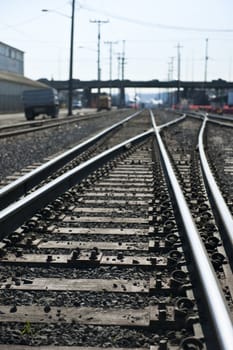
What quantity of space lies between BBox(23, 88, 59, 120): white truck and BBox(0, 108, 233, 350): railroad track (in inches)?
1362

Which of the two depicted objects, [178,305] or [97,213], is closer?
[178,305]

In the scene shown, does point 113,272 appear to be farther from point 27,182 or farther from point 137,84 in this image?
point 137,84

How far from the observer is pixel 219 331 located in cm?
297

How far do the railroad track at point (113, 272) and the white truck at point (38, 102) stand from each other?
34601 mm

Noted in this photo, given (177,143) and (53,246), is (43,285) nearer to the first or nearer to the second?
(53,246)

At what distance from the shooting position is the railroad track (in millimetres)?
3492

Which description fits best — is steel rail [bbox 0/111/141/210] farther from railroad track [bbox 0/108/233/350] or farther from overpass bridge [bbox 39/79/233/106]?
overpass bridge [bbox 39/79/233/106]

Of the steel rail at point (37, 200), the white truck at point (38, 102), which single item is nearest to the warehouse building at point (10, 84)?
the white truck at point (38, 102)

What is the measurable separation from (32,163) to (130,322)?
921 centimetres

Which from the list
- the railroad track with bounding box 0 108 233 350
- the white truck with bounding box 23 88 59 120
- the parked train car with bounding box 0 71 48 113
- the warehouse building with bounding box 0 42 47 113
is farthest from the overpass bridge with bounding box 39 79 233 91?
the railroad track with bounding box 0 108 233 350

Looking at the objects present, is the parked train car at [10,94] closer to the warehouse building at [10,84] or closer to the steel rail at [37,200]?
the warehouse building at [10,84]

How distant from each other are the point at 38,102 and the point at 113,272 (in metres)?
38.5

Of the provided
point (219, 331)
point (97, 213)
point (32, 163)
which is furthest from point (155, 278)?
point (32, 163)

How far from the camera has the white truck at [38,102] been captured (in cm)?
4234
